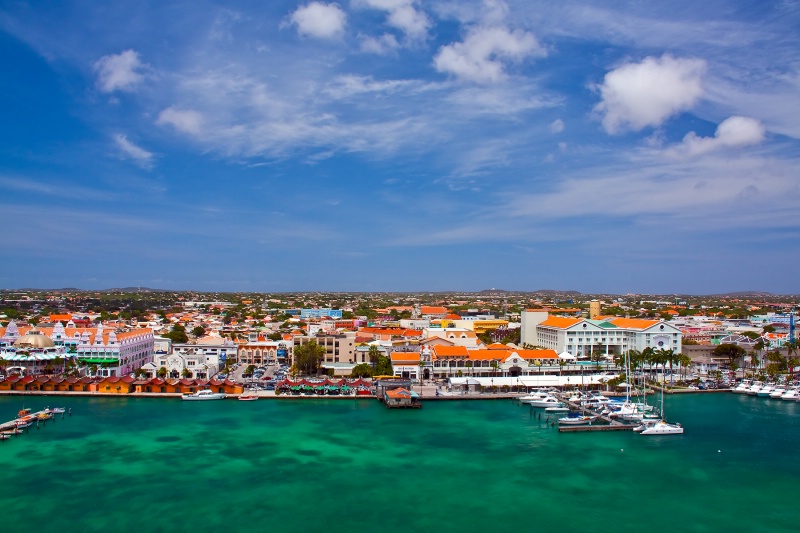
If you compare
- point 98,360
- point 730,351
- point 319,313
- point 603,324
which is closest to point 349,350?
point 98,360

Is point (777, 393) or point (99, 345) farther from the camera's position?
point (99, 345)

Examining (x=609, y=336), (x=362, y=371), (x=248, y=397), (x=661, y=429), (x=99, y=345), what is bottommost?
(x=661, y=429)

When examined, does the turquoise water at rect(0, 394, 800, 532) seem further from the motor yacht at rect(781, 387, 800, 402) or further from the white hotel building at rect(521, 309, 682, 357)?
the white hotel building at rect(521, 309, 682, 357)

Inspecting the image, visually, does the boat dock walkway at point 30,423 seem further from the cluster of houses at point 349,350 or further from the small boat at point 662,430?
the small boat at point 662,430

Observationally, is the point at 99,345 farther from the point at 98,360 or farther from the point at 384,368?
the point at 384,368

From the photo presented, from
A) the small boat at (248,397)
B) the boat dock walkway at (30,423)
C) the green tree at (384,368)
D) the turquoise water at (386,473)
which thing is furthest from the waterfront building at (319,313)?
the boat dock walkway at (30,423)

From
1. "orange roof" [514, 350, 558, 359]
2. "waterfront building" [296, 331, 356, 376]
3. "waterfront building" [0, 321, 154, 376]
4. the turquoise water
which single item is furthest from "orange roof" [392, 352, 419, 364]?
"waterfront building" [0, 321, 154, 376]

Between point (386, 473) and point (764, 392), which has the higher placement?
point (764, 392)
